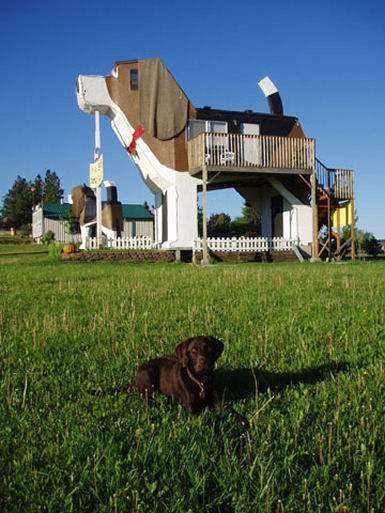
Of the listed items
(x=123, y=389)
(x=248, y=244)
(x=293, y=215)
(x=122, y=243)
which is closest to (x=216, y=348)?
(x=123, y=389)

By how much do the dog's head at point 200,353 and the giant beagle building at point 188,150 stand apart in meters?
19.4

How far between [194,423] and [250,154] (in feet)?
68.6

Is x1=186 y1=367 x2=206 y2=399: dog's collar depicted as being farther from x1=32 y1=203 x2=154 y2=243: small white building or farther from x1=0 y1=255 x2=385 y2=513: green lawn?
x1=32 y1=203 x2=154 y2=243: small white building

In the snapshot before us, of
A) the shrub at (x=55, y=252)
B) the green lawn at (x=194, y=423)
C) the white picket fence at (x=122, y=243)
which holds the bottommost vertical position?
the green lawn at (x=194, y=423)

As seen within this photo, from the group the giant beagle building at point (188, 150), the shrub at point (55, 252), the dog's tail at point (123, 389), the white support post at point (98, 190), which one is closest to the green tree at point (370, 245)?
the giant beagle building at point (188, 150)

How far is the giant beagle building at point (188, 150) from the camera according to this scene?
22641mm

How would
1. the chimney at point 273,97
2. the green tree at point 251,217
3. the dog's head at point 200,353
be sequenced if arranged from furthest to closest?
the green tree at point 251,217 → the chimney at point 273,97 → the dog's head at point 200,353

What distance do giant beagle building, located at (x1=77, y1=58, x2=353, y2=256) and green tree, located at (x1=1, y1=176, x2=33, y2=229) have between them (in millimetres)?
60201

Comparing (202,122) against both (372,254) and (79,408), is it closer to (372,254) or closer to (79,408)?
A: (372,254)

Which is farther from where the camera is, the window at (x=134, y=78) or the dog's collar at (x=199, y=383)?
the window at (x=134, y=78)

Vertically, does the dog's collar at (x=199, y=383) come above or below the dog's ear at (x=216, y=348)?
below

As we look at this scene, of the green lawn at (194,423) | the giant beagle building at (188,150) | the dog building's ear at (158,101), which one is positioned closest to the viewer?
the green lawn at (194,423)

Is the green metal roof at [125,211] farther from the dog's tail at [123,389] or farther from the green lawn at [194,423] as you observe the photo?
the dog's tail at [123,389]

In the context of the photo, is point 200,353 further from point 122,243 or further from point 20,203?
point 20,203
